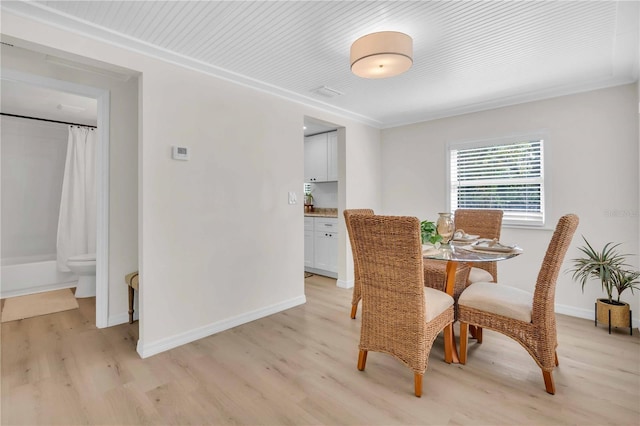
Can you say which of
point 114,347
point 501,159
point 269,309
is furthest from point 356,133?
point 114,347

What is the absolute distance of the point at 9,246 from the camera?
14.5ft

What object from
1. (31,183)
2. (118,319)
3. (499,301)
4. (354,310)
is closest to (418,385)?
(499,301)

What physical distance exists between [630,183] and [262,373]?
3602 mm

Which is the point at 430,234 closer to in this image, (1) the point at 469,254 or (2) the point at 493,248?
(1) the point at 469,254

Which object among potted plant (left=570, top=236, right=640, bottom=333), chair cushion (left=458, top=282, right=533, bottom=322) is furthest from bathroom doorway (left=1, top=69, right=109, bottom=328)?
potted plant (left=570, top=236, right=640, bottom=333)

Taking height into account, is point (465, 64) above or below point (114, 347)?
above

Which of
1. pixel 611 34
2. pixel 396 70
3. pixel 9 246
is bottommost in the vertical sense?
pixel 9 246

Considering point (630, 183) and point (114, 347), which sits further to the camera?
point (630, 183)

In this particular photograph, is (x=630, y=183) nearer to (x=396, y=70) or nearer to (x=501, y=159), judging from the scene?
(x=501, y=159)

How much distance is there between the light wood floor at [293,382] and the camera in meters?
1.69

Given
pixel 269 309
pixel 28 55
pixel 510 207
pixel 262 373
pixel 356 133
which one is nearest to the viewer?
pixel 262 373

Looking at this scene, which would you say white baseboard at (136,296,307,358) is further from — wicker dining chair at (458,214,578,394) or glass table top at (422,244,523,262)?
wicker dining chair at (458,214,578,394)

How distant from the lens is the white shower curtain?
4348 millimetres

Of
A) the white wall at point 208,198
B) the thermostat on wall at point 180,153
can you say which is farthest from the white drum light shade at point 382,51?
the thermostat on wall at point 180,153
